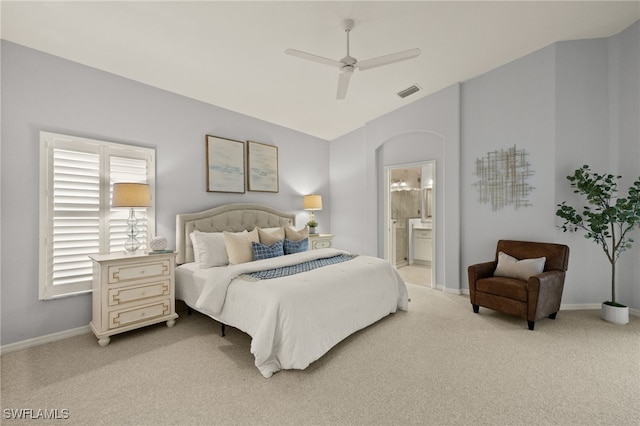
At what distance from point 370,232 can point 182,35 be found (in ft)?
13.9

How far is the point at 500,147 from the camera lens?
4152 millimetres

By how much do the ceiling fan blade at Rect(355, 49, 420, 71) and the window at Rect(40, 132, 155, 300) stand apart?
2.83 metres

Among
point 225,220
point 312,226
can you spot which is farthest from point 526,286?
point 225,220

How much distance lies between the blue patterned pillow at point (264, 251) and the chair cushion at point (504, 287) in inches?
101

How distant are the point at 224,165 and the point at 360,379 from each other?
136 inches

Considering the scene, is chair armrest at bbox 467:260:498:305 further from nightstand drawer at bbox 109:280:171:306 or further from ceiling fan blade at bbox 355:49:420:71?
nightstand drawer at bbox 109:280:171:306

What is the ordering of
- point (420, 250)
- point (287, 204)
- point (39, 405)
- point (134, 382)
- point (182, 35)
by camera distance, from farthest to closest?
point (420, 250) < point (287, 204) < point (182, 35) < point (134, 382) < point (39, 405)

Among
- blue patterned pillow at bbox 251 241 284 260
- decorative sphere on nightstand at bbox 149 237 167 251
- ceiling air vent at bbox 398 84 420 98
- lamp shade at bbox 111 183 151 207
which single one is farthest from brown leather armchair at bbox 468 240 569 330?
lamp shade at bbox 111 183 151 207

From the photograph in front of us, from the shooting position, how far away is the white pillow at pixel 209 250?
352 centimetres

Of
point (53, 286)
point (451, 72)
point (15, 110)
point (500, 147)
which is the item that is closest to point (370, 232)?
point (500, 147)

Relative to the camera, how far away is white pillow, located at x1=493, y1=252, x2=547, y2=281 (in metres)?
3.34

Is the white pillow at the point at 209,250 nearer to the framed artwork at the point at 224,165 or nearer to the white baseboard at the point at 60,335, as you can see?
the framed artwork at the point at 224,165

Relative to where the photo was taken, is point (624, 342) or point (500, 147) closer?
point (624, 342)

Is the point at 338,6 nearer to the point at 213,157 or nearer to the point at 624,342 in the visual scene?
the point at 213,157
